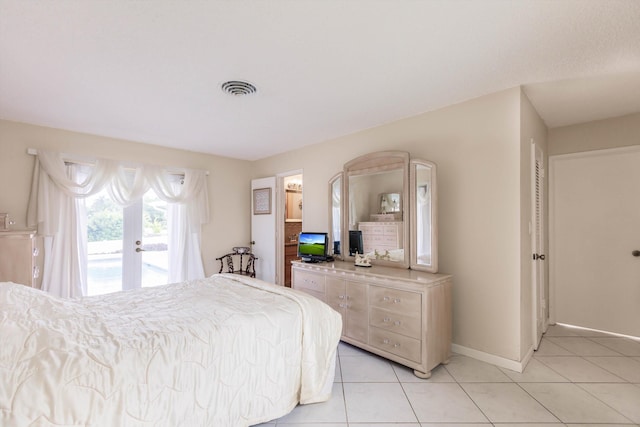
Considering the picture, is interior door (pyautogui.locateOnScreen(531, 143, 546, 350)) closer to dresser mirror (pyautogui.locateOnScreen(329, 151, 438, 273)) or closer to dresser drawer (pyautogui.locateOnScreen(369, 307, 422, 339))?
dresser mirror (pyautogui.locateOnScreen(329, 151, 438, 273))

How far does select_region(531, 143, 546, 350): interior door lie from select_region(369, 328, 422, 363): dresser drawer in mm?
1320

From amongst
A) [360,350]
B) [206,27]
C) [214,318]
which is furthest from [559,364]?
[206,27]

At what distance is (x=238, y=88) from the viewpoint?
7.88 feet

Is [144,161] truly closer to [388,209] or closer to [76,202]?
[76,202]

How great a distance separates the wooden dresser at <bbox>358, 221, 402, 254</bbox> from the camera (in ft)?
10.0

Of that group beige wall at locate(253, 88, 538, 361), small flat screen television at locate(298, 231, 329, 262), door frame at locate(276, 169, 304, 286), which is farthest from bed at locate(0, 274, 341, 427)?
door frame at locate(276, 169, 304, 286)

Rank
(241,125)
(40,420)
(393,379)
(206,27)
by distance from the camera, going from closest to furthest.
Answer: (40,420) < (206,27) < (393,379) < (241,125)

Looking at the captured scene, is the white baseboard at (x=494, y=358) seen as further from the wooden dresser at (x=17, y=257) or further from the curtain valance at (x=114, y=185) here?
the wooden dresser at (x=17, y=257)

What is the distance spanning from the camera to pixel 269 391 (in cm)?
175

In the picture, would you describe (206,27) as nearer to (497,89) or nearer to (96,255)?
(497,89)

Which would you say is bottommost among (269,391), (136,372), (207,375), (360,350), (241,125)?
(360,350)

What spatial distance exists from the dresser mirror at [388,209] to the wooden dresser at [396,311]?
198 millimetres

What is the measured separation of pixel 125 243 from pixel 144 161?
3.83ft

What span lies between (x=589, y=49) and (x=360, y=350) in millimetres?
2977
